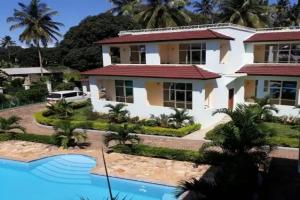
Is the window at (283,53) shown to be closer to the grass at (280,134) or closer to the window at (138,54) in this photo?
the grass at (280,134)

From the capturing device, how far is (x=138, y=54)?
99.9 ft

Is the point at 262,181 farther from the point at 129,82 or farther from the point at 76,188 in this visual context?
the point at 129,82

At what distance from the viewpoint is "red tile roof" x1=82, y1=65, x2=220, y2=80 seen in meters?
23.5

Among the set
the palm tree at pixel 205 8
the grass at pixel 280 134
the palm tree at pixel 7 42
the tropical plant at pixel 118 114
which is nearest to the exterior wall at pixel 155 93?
the tropical plant at pixel 118 114

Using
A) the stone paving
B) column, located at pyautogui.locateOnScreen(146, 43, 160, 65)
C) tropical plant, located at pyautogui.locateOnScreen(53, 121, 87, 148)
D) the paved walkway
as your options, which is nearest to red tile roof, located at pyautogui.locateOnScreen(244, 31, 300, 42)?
column, located at pyautogui.locateOnScreen(146, 43, 160, 65)

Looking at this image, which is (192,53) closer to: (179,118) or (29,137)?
(179,118)

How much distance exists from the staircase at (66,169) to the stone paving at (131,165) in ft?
1.61

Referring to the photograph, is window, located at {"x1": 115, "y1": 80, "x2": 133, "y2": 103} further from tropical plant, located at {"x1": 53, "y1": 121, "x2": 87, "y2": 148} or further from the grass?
the grass

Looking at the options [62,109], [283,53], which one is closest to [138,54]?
[62,109]

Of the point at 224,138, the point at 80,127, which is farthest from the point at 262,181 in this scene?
the point at 80,127

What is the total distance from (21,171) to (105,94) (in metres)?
13.9

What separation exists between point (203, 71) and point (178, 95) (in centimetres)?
327

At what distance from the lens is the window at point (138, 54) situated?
3003 centimetres

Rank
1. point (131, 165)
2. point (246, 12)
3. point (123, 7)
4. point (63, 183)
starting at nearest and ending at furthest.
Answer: point (63, 183), point (131, 165), point (246, 12), point (123, 7)
